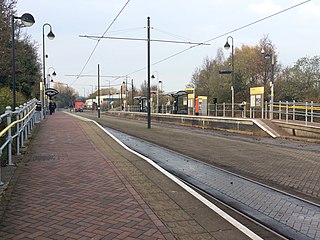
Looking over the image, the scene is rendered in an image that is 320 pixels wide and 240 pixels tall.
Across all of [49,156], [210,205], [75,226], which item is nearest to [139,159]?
[49,156]

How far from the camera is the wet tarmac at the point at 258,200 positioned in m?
4.91

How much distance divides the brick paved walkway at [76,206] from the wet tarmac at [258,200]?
159 centimetres

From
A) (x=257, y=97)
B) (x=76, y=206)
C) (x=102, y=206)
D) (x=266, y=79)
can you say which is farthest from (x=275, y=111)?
(x=266, y=79)

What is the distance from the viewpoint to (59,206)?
5355 millimetres

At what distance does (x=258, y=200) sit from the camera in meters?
6.25

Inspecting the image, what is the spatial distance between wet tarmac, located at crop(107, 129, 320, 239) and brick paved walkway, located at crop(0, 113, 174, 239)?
62.6 inches

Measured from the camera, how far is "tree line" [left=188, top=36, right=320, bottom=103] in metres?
36.2

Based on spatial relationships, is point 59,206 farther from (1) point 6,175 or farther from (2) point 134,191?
(1) point 6,175

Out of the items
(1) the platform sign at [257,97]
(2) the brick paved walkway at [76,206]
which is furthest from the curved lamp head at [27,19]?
(1) the platform sign at [257,97]

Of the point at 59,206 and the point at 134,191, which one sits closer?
the point at 59,206

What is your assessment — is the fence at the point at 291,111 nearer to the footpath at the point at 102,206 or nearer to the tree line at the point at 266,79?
the tree line at the point at 266,79

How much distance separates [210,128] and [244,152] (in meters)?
13.2

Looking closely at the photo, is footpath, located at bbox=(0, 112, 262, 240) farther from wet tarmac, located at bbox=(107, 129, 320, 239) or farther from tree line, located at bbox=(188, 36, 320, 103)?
tree line, located at bbox=(188, 36, 320, 103)

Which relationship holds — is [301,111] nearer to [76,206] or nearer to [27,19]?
[27,19]
